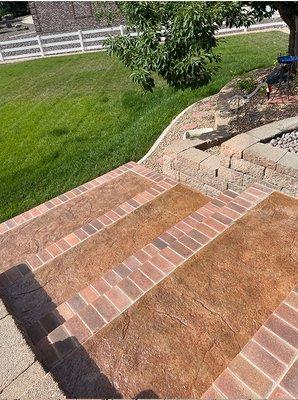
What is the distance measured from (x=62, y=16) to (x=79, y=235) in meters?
25.3

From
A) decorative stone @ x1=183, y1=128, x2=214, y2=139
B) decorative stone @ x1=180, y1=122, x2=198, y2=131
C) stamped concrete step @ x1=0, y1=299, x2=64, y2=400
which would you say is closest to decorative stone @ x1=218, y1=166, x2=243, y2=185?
decorative stone @ x1=183, y1=128, x2=214, y2=139

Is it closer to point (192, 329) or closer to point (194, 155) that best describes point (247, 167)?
point (194, 155)

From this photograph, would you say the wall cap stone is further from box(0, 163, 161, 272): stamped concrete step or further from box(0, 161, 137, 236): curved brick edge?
box(0, 161, 137, 236): curved brick edge

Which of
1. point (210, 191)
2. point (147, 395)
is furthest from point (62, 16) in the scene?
point (147, 395)

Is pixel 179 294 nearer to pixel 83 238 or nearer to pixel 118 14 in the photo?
pixel 83 238

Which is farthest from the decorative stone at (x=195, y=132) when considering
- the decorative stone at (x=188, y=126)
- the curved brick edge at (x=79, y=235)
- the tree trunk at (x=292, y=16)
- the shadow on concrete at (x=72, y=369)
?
the shadow on concrete at (x=72, y=369)

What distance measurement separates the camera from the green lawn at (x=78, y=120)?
6.54 meters

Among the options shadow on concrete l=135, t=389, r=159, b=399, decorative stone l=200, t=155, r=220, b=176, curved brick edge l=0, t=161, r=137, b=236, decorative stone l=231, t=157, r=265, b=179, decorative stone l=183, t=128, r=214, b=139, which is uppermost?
decorative stone l=231, t=157, r=265, b=179

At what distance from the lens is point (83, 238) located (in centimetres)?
419

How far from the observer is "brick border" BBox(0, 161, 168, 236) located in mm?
5152

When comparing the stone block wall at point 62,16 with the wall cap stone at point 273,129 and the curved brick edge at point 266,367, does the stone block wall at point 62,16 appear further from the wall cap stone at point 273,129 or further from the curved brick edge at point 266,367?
the curved brick edge at point 266,367

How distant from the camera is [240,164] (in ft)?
14.9

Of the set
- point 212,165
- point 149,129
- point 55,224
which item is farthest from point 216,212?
point 149,129

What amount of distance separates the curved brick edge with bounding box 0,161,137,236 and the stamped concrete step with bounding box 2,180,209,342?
1.49 meters
